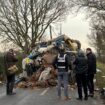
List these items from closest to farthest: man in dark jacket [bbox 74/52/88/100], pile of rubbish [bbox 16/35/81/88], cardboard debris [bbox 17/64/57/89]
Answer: man in dark jacket [bbox 74/52/88/100]
cardboard debris [bbox 17/64/57/89]
pile of rubbish [bbox 16/35/81/88]

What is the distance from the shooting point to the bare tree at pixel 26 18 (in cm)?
5775

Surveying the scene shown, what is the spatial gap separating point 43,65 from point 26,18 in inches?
1178

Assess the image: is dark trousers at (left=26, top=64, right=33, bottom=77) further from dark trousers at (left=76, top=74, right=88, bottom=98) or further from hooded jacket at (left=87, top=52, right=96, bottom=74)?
dark trousers at (left=76, top=74, right=88, bottom=98)

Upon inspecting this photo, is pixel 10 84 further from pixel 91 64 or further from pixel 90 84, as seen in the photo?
pixel 91 64

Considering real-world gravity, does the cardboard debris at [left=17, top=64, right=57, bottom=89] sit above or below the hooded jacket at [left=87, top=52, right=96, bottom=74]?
below

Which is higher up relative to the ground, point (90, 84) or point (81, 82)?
point (81, 82)

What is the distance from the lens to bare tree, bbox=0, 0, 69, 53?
57.8 meters

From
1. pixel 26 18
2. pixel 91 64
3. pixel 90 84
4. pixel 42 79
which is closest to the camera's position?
pixel 91 64

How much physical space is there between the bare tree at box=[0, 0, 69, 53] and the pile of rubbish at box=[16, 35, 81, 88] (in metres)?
26.0

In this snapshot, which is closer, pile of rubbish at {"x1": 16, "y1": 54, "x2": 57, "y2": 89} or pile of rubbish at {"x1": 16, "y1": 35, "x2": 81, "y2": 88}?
pile of rubbish at {"x1": 16, "y1": 54, "x2": 57, "y2": 89}

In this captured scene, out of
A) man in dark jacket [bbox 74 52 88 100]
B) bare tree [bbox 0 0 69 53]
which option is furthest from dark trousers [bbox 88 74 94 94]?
bare tree [bbox 0 0 69 53]

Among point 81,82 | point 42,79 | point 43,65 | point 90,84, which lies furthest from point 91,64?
point 43,65

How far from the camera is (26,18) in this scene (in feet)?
190

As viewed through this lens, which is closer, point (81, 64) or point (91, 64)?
point (81, 64)
